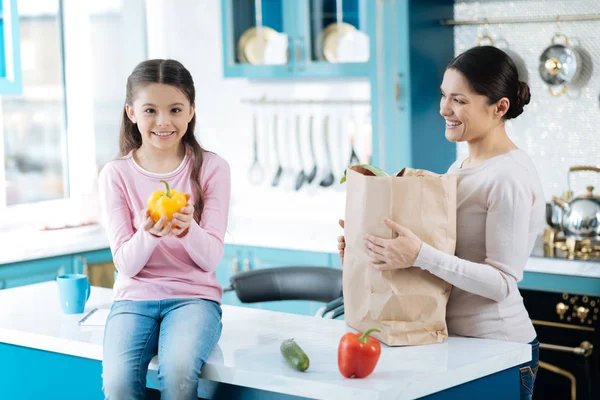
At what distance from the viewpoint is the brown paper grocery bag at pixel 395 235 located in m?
1.85

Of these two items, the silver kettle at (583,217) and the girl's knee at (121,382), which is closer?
the girl's knee at (121,382)

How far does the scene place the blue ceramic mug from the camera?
2.28m

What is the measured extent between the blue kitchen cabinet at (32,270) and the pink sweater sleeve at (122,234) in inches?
70.9

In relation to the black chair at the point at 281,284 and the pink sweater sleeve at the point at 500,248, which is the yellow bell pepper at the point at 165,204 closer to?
the pink sweater sleeve at the point at 500,248

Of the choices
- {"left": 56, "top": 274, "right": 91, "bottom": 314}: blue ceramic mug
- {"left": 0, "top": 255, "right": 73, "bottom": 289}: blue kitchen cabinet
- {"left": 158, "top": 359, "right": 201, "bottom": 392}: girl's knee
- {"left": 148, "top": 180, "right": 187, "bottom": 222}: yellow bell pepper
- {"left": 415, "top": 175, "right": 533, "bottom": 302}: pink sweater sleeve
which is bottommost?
{"left": 0, "top": 255, "right": 73, "bottom": 289}: blue kitchen cabinet

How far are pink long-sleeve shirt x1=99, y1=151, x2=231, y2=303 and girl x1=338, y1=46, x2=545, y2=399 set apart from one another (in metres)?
0.44

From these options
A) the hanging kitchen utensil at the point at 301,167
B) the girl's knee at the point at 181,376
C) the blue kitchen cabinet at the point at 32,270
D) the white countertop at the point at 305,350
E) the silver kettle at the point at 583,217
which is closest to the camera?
the white countertop at the point at 305,350

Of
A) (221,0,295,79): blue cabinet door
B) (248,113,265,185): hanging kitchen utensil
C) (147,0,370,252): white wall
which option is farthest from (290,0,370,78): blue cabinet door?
(248,113,265,185): hanging kitchen utensil

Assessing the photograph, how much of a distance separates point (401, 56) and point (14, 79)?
5.04 ft

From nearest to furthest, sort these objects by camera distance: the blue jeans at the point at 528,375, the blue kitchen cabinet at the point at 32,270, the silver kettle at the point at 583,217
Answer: the blue jeans at the point at 528,375 < the silver kettle at the point at 583,217 < the blue kitchen cabinet at the point at 32,270

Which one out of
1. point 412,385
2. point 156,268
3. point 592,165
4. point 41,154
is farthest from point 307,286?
point 41,154

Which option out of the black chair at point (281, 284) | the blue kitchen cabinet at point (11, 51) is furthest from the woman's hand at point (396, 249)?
the blue kitchen cabinet at point (11, 51)

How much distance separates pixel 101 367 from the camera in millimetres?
2021

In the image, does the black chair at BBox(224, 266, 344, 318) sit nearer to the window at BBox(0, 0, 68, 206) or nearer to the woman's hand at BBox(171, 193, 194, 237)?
the woman's hand at BBox(171, 193, 194, 237)
